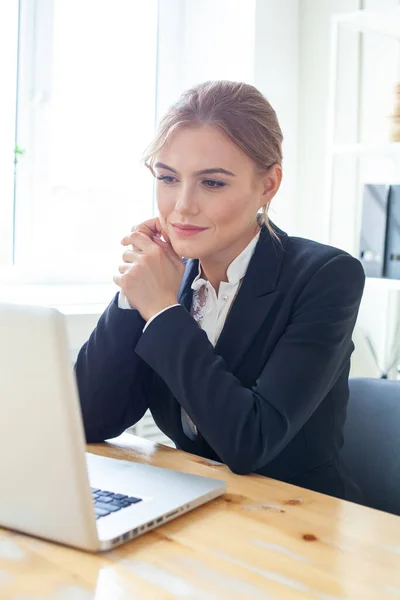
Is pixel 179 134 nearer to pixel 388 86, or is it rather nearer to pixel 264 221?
pixel 264 221

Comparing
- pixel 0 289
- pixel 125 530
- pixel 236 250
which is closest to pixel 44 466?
pixel 125 530

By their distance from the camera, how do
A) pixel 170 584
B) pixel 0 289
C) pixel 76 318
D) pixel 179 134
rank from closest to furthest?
1. pixel 170 584
2. pixel 179 134
3. pixel 76 318
4. pixel 0 289

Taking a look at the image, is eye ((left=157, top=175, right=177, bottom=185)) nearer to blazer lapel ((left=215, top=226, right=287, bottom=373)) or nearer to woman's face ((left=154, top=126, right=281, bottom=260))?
woman's face ((left=154, top=126, right=281, bottom=260))

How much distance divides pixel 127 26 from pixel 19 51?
51cm

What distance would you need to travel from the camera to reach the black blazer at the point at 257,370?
3.60ft

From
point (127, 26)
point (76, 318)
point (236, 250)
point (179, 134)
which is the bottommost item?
point (76, 318)

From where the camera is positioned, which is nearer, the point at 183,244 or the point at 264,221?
the point at 183,244

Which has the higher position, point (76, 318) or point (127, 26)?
point (127, 26)

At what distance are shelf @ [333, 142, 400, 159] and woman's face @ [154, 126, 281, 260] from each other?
0.99 m

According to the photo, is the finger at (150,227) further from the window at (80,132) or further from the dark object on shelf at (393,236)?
the window at (80,132)

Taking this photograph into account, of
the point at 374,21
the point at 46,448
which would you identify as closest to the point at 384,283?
the point at 374,21

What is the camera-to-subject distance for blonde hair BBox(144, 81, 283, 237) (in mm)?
1265

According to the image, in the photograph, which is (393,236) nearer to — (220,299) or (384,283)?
(384,283)

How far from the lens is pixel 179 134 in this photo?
1267 mm
